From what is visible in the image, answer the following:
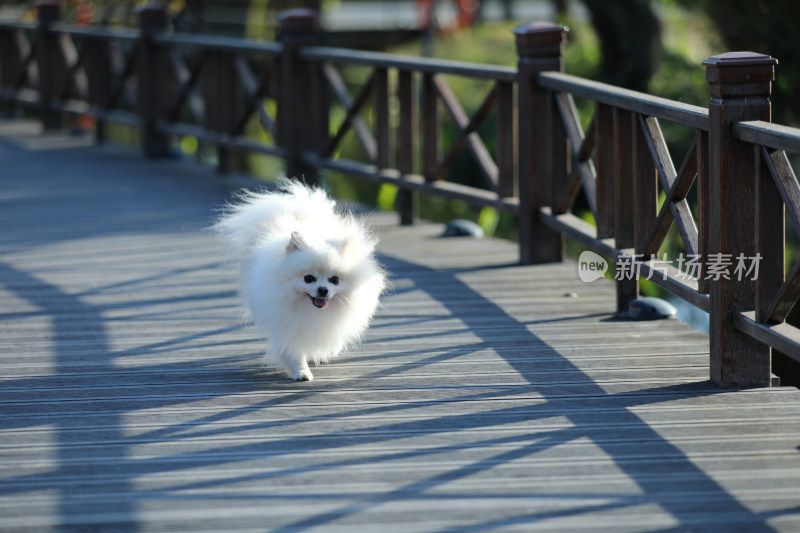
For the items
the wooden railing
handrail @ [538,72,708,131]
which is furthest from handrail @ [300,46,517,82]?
handrail @ [538,72,708,131]

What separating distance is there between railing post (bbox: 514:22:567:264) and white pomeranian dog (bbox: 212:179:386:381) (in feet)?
7.04

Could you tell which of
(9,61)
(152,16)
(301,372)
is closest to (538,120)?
(301,372)

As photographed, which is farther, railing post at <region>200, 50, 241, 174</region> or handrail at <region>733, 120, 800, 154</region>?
railing post at <region>200, 50, 241, 174</region>

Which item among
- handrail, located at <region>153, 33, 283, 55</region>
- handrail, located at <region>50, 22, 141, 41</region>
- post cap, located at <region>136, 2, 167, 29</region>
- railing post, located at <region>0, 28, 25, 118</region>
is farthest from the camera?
railing post, located at <region>0, 28, 25, 118</region>

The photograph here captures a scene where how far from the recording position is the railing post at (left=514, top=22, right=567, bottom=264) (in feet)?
22.6

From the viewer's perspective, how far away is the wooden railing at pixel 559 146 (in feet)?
14.7

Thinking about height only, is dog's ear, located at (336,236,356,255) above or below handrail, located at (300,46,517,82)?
below

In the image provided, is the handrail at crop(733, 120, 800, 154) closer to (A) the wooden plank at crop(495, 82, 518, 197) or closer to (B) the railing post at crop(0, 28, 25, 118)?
(A) the wooden plank at crop(495, 82, 518, 197)

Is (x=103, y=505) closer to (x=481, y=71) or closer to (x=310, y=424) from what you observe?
(x=310, y=424)

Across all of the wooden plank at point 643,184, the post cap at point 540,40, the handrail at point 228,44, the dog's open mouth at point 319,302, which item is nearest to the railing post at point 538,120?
the post cap at point 540,40

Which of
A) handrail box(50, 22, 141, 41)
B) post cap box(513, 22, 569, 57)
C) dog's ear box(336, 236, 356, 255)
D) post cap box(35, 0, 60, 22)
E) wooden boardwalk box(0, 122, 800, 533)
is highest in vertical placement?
post cap box(35, 0, 60, 22)

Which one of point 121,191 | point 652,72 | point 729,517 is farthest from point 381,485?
point 652,72

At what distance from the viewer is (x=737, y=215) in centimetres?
455

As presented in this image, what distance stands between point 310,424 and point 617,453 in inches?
44.1
